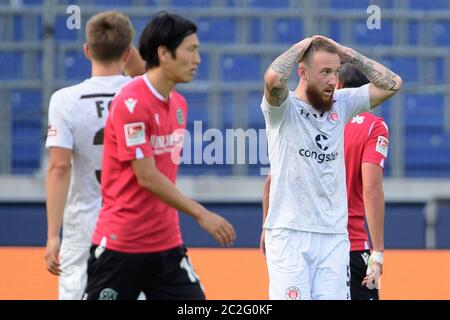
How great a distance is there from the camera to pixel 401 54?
12820mm

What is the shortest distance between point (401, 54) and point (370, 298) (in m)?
7.67

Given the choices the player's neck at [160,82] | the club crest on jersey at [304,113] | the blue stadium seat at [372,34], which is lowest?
the club crest on jersey at [304,113]

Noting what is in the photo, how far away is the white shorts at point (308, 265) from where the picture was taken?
16.1ft

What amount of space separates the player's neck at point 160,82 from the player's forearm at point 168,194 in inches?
14.9

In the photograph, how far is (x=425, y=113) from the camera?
12469mm

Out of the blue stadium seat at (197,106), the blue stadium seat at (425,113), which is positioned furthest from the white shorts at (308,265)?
the blue stadium seat at (425,113)

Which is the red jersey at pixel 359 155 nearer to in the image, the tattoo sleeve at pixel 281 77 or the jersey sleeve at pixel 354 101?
the jersey sleeve at pixel 354 101

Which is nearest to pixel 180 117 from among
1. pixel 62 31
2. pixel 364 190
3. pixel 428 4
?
pixel 364 190

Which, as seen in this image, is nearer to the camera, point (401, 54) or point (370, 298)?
point (370, 298)

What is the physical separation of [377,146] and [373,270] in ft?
2.19

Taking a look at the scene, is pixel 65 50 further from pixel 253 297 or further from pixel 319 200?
pixel 319 200

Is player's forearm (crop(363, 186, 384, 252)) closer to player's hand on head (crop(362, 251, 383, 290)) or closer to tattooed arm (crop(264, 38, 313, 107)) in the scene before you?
player's hand on head (crop(362, 251, 383, 290))

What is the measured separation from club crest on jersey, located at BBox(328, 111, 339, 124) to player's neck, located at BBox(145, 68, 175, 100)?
106 cm
